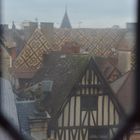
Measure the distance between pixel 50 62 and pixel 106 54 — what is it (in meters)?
0.13

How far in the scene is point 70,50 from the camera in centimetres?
64

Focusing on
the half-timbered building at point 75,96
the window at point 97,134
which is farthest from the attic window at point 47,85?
the window at point 97,134

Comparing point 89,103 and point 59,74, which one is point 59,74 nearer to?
point 59,74

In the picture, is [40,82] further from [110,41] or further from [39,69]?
[110,41]

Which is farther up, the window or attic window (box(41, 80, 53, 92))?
attic window (box(41, 80, 53, 92))

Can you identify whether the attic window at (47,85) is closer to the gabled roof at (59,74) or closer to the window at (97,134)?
the gabled roof at (59,74)

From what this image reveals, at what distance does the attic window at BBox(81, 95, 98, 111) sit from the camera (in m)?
0.66

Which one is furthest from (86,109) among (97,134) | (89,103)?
(97,134)

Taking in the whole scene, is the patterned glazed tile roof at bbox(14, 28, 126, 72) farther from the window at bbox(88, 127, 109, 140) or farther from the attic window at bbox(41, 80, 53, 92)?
the window at bbox(88, 127, 109, 140)

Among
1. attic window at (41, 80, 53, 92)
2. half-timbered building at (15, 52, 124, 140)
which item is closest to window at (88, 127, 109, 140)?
half-timbered building at (15, 52, 124, 140)

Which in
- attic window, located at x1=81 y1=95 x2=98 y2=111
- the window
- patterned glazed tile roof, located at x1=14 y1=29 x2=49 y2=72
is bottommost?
the window

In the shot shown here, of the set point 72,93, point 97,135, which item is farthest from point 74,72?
point 97,135

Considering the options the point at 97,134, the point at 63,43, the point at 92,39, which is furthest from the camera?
the point at 92,39

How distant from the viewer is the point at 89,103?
2.33 feet
